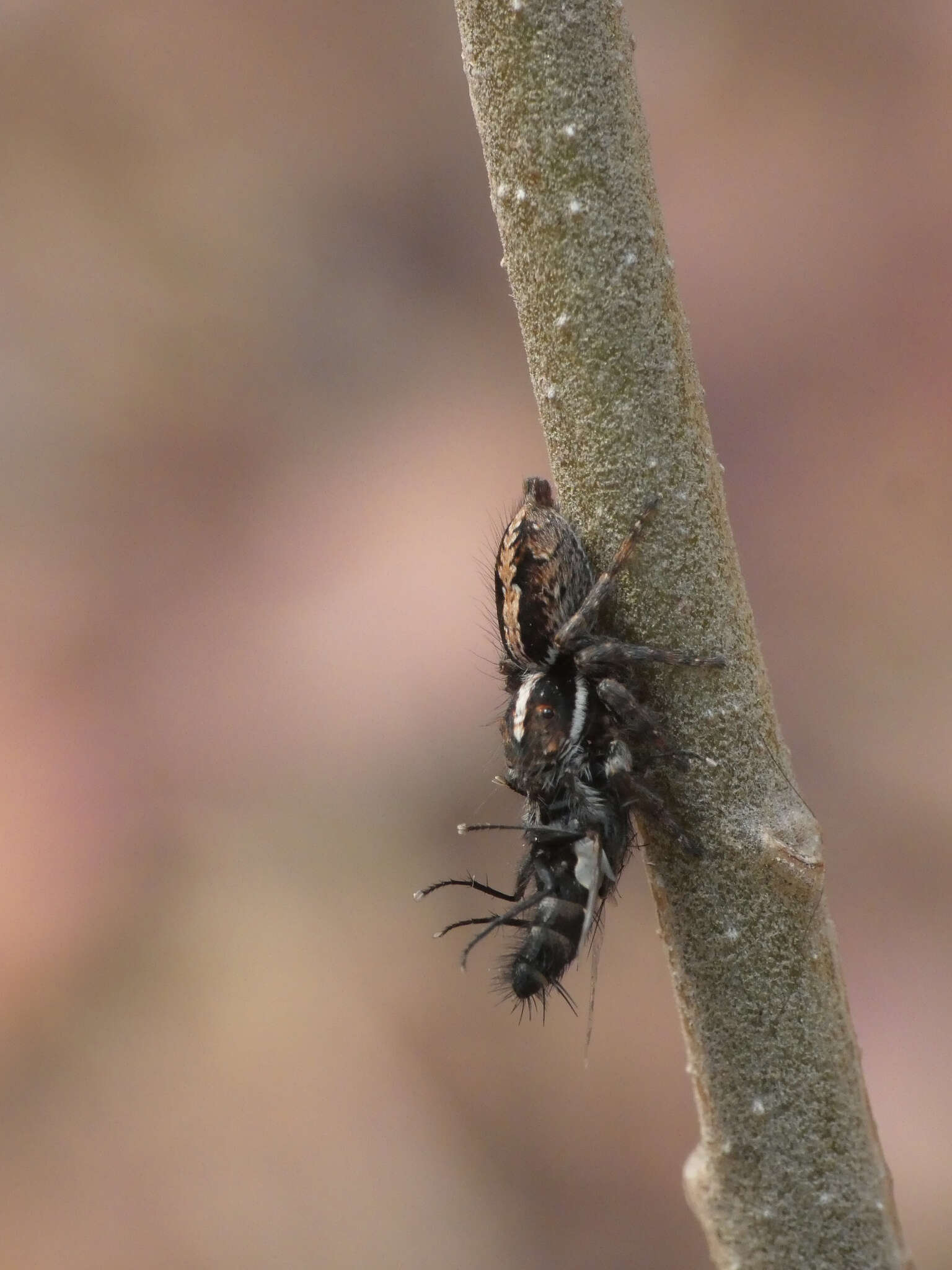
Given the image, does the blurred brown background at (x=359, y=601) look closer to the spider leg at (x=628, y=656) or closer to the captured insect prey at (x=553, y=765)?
the captured insect prey at (x=553, y=765)

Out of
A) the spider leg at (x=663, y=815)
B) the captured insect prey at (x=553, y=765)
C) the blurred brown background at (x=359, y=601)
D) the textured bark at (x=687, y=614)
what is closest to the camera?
the textured bark at (x=687, y=614)

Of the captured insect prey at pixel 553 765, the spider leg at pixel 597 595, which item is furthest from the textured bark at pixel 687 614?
the captured insect prey at pixel 553 765

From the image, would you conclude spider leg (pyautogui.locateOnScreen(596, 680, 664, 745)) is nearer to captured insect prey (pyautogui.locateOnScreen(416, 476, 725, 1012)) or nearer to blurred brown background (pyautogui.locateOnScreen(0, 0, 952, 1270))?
captured insect prey (pyautogui.locateOnScreen(416, 476, 725, 1012))

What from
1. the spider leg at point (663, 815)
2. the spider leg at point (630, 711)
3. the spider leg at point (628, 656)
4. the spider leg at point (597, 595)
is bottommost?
the spider leg at point (663, 815)

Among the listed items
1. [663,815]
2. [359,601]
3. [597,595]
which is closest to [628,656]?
[597,595]

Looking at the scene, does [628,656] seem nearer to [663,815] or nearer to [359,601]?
[663,815]

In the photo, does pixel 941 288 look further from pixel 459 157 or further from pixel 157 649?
pixel 157 649
